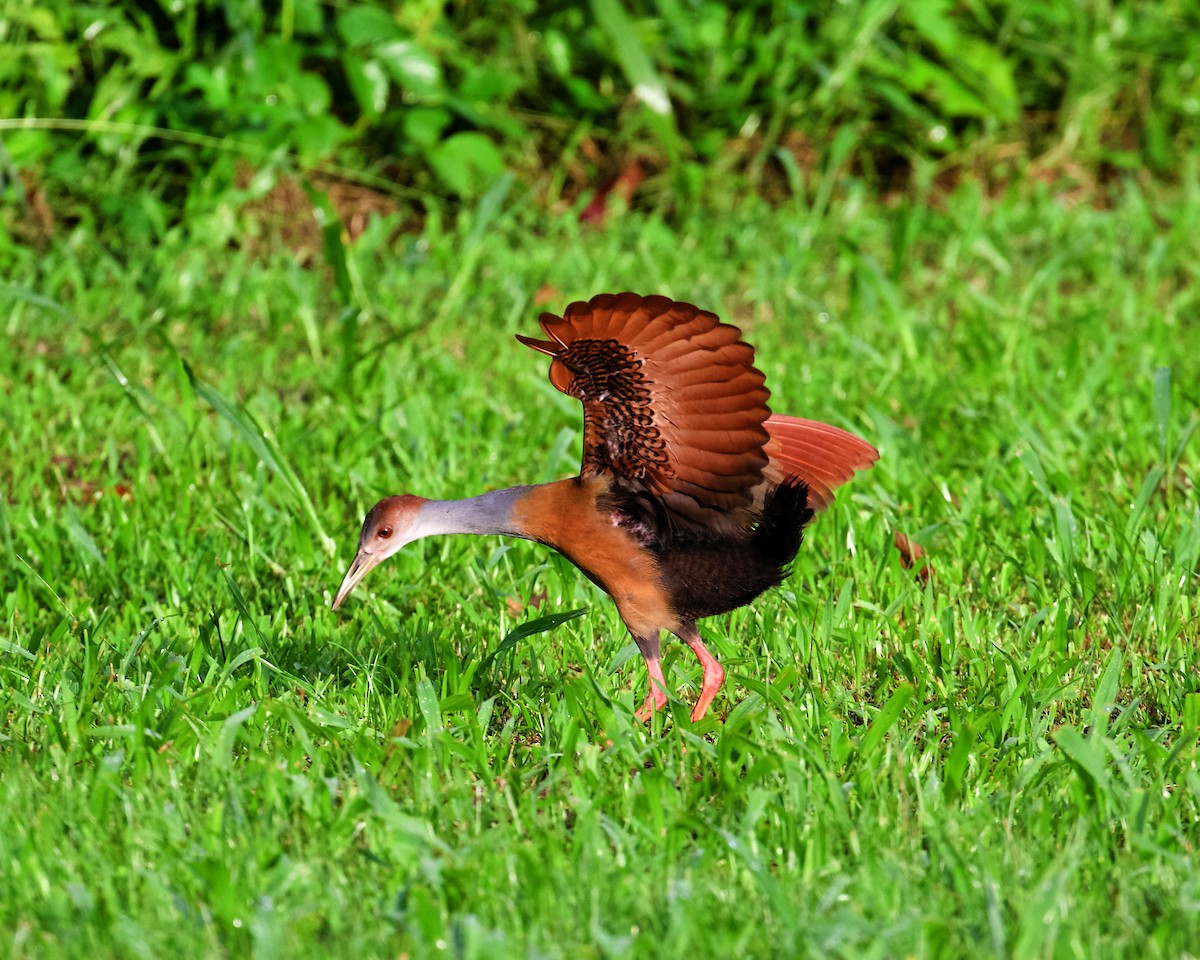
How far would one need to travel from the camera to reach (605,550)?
335 centimetres

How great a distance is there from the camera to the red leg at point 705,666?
3.45 metres

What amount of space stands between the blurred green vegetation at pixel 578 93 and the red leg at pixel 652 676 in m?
3.12

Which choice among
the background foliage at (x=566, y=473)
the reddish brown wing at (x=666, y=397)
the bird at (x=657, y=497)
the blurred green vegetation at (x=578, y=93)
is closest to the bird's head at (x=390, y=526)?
the bird at (x=657, y=497)

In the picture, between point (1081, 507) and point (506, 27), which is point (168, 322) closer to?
point (506, 27)

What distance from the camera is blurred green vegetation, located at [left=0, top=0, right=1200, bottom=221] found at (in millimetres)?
6418

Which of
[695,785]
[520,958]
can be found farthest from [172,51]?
[520,958]

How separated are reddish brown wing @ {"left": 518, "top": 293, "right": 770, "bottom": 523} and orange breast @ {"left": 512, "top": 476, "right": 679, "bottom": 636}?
79 mm

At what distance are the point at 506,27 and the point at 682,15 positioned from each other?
80cm

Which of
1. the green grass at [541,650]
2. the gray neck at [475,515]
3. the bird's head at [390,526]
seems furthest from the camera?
Answer: the bird's head at [390,526]

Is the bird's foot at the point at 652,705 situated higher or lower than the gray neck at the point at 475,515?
lower

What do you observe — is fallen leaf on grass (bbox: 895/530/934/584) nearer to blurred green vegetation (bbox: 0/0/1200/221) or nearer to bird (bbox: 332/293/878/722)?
bird (bbox: 332/293/878/722)

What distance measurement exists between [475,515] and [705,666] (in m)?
0.61

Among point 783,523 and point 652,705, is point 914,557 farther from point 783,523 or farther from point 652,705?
point 652,705

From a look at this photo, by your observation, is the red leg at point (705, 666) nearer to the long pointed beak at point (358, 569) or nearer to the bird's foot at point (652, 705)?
the bird's foot at point (652, 705)
